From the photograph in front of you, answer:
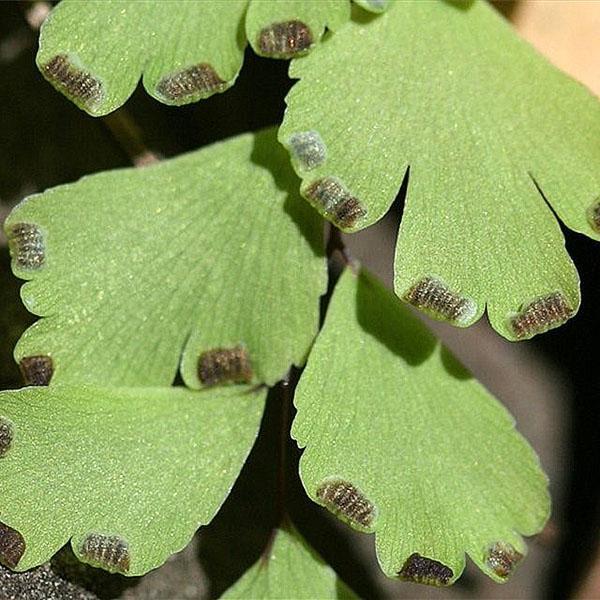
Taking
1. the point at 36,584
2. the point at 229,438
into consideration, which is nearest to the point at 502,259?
the point at 229,438

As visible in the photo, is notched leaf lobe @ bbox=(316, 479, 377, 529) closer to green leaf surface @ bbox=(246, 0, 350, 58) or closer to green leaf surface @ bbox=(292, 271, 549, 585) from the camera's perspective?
green leaf surface @ bbox=(292, 271, 549, 585)

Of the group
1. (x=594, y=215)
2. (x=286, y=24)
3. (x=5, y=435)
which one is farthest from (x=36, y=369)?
(x=594, y=215)

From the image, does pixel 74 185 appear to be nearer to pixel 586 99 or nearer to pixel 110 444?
pixel 110 444

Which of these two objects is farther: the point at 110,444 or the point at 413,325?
the point at 413,325

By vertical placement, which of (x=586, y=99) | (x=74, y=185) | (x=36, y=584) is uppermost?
(x=586, y=99)

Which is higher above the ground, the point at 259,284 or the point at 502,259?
the point at 502,259

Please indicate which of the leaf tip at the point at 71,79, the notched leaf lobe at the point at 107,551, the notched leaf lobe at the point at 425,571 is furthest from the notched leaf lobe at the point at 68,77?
the notched leaf lobe at the point at 425,571

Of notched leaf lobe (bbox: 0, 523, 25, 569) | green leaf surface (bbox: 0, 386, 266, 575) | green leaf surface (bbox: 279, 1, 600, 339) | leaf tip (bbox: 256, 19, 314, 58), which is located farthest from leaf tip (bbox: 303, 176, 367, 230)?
notched leaf lobe (bbox: 0, 523, 25, 569)

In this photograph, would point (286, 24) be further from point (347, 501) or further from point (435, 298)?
point (347, 501)
